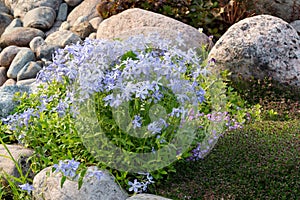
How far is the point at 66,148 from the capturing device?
4.25 metres

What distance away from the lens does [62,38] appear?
322 inches

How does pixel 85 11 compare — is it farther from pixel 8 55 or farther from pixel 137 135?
pixel 137 135

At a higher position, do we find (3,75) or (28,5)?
(28,5)

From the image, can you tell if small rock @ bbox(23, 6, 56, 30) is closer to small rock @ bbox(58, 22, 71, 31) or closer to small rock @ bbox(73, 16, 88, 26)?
small rock @ bbox(58, 22, 71, 31)

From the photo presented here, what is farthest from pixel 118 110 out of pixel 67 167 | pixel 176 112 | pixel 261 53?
pixel 261 53

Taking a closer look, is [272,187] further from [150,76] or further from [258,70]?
[258,70]

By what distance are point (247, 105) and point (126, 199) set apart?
2.74m

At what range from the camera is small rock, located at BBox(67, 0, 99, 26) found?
8906 mm

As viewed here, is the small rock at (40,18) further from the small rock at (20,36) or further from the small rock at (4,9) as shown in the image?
the small rock at (4,9)

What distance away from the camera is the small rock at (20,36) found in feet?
28.2

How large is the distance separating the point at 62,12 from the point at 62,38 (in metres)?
1.58

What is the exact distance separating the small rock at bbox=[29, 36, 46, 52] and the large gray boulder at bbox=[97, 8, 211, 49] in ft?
4.48

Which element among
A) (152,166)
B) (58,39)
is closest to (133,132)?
(152,166)

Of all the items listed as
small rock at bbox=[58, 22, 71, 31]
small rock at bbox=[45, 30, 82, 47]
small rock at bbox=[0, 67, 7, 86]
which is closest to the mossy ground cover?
small rock at bbox=[45, 30, 82, 47]
